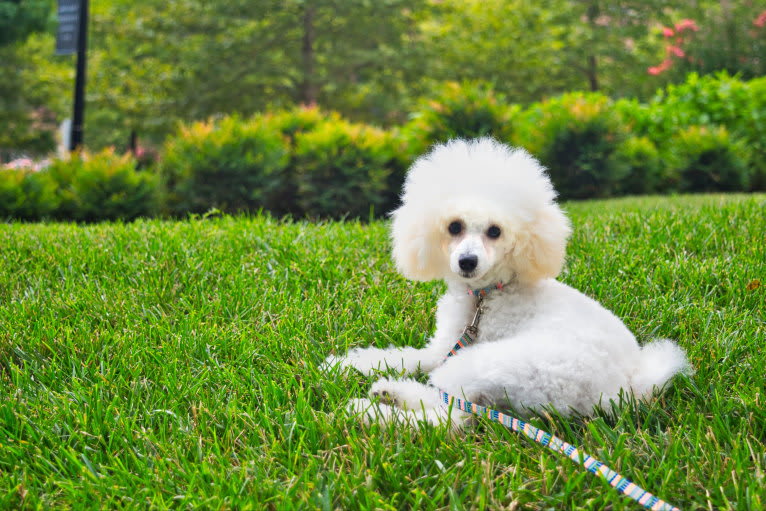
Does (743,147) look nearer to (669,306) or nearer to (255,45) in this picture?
(669,306)

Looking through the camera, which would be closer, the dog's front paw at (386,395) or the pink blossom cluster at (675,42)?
the dog's front paw at (386,395)

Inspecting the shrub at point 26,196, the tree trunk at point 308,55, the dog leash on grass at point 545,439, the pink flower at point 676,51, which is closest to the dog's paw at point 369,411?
the dog leash on grass at point 545,439

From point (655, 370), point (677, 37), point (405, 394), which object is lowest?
point (405, 394)

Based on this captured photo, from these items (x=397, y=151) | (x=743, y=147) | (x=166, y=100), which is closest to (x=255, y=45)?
(x=166, y=100)

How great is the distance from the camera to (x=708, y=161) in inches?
327

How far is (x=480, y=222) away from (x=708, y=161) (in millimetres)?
7767

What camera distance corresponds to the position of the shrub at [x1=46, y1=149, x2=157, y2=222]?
660 centimetres

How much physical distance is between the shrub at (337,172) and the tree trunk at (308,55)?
8.28 m

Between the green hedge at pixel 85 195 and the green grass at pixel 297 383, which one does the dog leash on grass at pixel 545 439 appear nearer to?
the green grass at pixel 297 383

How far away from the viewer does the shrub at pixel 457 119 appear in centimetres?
A: 712

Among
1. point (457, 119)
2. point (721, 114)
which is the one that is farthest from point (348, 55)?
point (721, 114)

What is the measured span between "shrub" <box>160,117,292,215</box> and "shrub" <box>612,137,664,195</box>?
456 cm

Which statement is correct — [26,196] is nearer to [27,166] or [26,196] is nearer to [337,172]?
[27,166]

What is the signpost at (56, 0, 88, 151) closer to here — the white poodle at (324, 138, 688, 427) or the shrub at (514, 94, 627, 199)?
the shrub at (514, 94, 627, 199)
